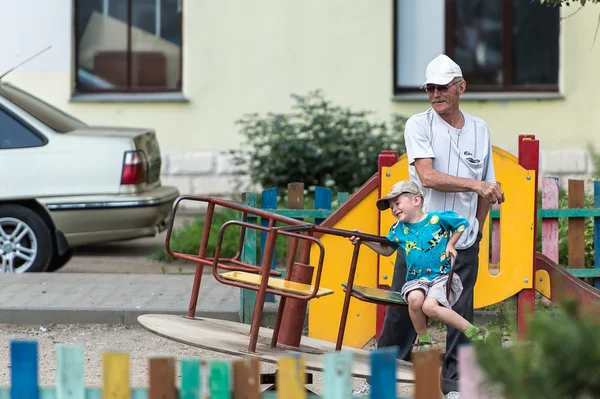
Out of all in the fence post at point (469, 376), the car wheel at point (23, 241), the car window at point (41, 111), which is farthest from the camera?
the car window at point (41, 111)

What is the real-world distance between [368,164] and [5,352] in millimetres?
5549

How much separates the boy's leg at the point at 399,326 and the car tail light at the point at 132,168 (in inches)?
165

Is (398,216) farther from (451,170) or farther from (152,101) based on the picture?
(152,101)

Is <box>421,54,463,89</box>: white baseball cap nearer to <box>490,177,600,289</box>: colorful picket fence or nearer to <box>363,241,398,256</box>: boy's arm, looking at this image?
<box>363,241,398,256</box>: boy's arm

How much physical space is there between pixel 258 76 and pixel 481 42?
111 inches

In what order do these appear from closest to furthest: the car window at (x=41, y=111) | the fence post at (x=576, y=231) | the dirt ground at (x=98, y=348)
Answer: the dirt ground at (x=98, y=348) → the fence post at (x=576, y=231) → the car window at (x=41, y=111)

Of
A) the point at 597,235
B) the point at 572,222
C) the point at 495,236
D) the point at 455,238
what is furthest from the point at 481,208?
the point at 597,235

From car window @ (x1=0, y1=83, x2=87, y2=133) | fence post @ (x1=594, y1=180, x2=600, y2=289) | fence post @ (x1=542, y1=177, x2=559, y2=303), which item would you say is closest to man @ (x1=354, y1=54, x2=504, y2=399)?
fence post @ (x1=542, y1=177, x2=559, y2=303)

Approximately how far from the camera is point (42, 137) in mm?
9469

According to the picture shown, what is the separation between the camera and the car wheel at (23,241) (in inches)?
366

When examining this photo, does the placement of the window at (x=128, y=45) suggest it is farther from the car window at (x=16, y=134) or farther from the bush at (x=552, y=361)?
the bush at (x=552, y=361)

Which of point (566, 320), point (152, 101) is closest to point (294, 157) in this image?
point (152, 101)

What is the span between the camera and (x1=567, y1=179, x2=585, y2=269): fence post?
7.52 m

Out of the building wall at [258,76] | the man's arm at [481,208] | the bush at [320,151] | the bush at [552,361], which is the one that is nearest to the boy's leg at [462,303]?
the man's arm at [481,208]
